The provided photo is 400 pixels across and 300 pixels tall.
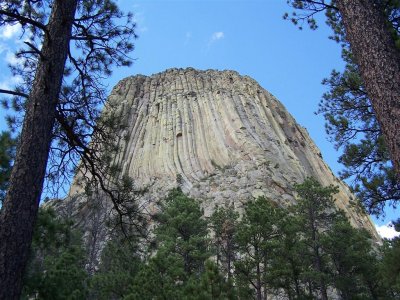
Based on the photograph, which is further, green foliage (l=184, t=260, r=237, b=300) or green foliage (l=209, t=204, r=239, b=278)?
green foliage (l=209, t=204, r=239, b=278)

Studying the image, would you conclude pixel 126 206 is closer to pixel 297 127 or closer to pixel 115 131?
pixel 115 131

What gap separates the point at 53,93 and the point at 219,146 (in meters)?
45.4

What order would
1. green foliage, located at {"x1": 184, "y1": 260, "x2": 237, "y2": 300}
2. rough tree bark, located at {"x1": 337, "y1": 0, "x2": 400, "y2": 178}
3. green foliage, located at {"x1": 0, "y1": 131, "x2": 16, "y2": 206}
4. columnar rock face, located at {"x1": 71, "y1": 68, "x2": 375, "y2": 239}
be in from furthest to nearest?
1. columnar rock face, located at {"x1": 71, "y1": 68, "x2": 375, "y2": 239}
2. green foliage, located at {"x1": 184, "y1": 260, "x2": 237, "y2": 300}
3. green foliage, located at {"x1": 0, "y1": 131, "x2": 16, "y2": 206}
4. rough tree bark, located at {"x1": 337, "y1": 0, "x2": 400, "y2": 178}

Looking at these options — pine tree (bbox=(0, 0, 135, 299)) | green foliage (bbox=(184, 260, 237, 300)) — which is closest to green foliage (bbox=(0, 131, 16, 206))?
pine tree (bbox=(0, 0, 135, 299))

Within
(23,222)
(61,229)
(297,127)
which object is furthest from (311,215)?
(297,127)

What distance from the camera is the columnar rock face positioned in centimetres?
4338

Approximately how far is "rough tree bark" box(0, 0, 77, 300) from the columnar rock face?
1292 inches

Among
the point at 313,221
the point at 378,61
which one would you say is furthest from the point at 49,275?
the point at 313,221

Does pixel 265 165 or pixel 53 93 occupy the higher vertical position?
pixel 265 165

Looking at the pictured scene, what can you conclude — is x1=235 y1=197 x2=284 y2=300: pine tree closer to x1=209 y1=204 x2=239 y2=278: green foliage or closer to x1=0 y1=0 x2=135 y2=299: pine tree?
x1=209 y1=204 x2=239 y2=278: green foliage

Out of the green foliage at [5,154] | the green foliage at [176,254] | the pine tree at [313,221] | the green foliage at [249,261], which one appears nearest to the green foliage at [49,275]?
the green foliage at [249,261]

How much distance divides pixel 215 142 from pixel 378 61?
46630 millimetres

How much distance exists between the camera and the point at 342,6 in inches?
229

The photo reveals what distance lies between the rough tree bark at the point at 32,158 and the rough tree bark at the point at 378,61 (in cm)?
360
